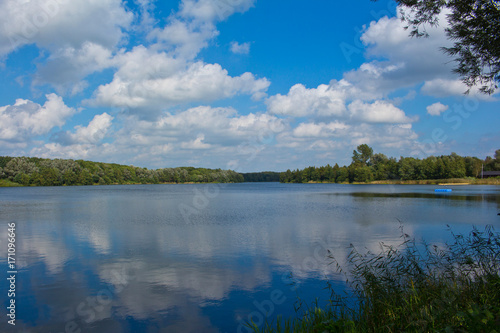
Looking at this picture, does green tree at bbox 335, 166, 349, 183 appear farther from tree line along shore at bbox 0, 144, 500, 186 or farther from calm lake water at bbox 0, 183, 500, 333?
calm lake water at bbox 0, 183, 500, 333

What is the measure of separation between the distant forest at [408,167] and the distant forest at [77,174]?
69.5m

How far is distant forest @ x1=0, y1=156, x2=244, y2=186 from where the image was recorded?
120 m

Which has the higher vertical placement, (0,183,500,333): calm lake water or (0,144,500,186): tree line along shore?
(0,144,500,186): tree line along shore

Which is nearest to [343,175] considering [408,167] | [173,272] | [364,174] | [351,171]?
[351,171]

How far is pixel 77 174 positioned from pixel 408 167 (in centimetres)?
13413

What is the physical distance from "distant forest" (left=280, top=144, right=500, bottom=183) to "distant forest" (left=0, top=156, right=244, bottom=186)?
69.5 meters

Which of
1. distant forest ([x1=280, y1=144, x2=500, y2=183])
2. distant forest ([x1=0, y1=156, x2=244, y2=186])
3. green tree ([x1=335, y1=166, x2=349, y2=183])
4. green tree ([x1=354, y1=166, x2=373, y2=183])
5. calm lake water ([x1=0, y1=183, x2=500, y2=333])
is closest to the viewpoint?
calm lake water ([x1=0, y1=183, x2=500, y2=333])

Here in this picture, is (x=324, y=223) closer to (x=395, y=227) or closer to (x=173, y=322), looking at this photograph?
(x=395, y=227)

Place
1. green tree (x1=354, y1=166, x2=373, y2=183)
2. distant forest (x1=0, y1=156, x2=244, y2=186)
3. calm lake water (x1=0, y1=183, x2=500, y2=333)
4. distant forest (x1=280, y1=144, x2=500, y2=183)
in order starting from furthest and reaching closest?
green tree (x1=354, y1=166, x2=373, y2=183), distant forest (x1=0, y1=156, x2=244, y2=186), distant forest (x1=280, y1=144, x2=500, y2=183), calm lake water (x1=0, y1=183, x2=500, y2=333)

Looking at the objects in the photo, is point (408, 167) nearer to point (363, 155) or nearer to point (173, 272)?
point (363, 155)

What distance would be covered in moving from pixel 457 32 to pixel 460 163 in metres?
125

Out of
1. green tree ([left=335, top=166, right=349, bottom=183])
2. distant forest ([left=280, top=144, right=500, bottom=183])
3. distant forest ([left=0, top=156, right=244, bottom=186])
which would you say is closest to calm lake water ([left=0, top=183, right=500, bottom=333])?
distant forest ([left=280, top=144, right=500, bottom=183])

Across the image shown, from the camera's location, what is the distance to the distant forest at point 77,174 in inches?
4744

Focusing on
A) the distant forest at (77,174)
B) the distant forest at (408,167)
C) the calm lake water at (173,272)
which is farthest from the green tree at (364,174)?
the calm lake water at (173,272)
